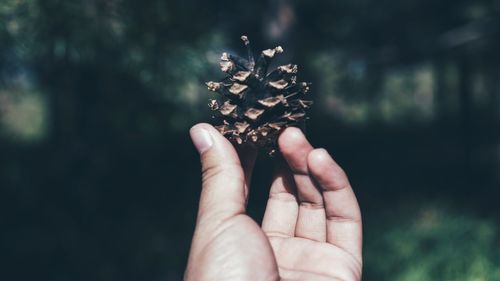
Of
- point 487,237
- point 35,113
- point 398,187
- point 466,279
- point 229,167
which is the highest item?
point 35,113

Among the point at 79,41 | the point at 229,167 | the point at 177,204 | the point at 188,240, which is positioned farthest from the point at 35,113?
the point at 229,167

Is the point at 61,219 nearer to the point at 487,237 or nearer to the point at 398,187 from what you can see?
the point at 487,237

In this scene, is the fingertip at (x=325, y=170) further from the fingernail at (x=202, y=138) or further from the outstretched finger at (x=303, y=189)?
the fingernail at (x=202, y=138)

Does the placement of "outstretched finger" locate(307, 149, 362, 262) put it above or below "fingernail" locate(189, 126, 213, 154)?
below

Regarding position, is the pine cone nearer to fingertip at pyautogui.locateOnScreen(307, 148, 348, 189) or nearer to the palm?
fingertip at pyautogui.locateOnScreen(307, 148, 348, 189)

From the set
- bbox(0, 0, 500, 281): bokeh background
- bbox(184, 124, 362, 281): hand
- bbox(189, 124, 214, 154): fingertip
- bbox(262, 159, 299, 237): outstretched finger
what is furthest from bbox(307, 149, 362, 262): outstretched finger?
bbox(0, 0, 500, 281): bokeh background

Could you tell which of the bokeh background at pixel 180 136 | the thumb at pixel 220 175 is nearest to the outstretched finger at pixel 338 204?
the thumb at pixel 220 175

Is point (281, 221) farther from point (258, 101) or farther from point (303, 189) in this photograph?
point (258, 101)

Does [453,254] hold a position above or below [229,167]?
below
